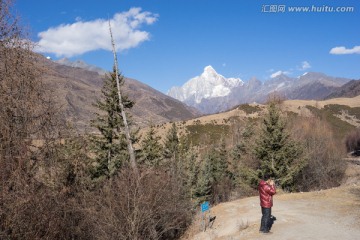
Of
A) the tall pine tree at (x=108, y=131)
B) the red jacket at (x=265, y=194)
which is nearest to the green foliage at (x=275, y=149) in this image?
the tall pine tree at (x=108, y=131)

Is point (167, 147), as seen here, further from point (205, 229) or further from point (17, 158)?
point (17, 158)

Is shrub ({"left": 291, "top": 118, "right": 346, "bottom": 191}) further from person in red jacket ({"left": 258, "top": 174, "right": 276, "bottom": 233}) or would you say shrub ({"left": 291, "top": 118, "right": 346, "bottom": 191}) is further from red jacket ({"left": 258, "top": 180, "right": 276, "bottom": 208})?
red jacket ({"left": 258, "top": 180, "right": 276, "bottom": 208})

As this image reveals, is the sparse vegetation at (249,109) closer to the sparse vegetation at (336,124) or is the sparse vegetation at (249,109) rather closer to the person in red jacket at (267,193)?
the sparse vegetation at (336,124)

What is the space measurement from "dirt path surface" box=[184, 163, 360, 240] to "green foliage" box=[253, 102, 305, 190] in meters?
8.57

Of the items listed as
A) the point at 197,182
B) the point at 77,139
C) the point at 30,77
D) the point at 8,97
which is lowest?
the point at 197,182

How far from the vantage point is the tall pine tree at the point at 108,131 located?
2591cm

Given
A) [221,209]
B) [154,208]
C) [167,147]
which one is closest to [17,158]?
[154,208]

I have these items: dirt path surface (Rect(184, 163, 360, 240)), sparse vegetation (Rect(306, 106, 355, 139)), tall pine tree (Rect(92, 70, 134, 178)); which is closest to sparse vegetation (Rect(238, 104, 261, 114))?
sparse vegetation (Rect(306, 106, 355, 139))

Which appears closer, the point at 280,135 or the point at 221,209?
the point at 221,209

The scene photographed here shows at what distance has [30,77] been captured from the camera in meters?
8.78

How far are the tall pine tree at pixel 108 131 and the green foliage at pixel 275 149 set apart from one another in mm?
12180

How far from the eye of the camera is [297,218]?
15000 millimetres

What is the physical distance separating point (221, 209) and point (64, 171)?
12150 millimetres

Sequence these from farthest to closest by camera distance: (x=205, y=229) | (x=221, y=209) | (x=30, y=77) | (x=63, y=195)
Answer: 1. (x=221, y=209)
2. (x=205, y=229)
3. (x=63, y=195)
4. (x=30, y=77)
